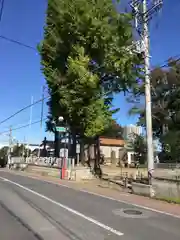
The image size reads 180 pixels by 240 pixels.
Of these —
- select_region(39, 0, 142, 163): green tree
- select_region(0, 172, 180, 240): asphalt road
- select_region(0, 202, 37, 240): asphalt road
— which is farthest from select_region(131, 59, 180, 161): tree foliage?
select_region(0, 202, 37, 240): asphalt road

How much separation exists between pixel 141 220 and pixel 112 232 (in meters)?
2.17

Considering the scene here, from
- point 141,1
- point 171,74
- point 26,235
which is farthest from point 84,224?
point 171,74

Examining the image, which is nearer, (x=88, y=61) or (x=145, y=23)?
(x=145, y=23)

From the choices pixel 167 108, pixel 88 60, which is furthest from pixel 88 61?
pixel 167 108

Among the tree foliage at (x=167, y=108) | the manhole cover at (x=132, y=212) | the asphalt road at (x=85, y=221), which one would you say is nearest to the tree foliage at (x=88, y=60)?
the tree foliage at (x=167, y=108)

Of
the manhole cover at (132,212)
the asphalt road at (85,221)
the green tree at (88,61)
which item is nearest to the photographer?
the asphalt road at (85,221)

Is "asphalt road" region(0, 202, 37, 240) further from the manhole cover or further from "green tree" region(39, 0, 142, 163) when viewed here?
"green tree" region(39, 0, 142, 163)

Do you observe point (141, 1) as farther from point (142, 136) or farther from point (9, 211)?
point (142, 136)

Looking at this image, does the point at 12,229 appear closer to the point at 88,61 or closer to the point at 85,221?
the point at 85,221

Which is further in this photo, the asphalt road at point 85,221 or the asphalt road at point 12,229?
the asphalt road at point 85,221

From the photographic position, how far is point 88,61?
91.2 feet

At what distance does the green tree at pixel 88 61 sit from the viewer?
88.4ft

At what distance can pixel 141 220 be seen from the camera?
386 inches

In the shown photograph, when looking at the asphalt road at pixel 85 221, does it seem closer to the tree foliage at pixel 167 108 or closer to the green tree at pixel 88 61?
the green tree at pixel 88 61
